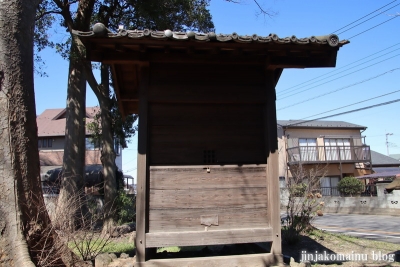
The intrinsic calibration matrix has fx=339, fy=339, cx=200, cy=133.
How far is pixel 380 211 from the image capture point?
21234mm

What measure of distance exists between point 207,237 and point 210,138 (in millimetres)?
1591

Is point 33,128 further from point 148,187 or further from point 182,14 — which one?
point 182,14

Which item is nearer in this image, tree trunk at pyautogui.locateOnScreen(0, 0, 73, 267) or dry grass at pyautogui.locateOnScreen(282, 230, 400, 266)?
tree trunk at pyautogui.locateOnScreen(0, 0, 73, 267)

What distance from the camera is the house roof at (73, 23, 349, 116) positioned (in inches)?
187

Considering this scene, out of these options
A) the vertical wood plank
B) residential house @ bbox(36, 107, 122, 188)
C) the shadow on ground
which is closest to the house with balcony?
residential house @ bbox(36, 107, 122, 188)

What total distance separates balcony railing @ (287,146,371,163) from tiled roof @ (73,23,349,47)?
1049 inches

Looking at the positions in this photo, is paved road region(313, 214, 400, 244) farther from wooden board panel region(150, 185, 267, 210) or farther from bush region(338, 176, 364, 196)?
bush region(338, 176, 364, 196)

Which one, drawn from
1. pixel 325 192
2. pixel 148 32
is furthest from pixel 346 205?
pixel 148 32

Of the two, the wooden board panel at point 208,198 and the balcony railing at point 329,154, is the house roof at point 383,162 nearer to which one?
the balcony railing at point 329,154

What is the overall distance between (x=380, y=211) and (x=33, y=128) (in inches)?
856

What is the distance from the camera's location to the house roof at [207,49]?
476 centimetres

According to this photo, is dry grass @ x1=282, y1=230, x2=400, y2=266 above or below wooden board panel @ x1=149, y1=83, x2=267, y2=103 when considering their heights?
below

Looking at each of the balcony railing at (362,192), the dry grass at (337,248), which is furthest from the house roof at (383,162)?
the dry grass at (337,248)

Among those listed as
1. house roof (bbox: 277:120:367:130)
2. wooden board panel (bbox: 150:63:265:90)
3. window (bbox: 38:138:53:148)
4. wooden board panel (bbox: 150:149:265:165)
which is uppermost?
house roof (bbox: 277:120:367:130)
